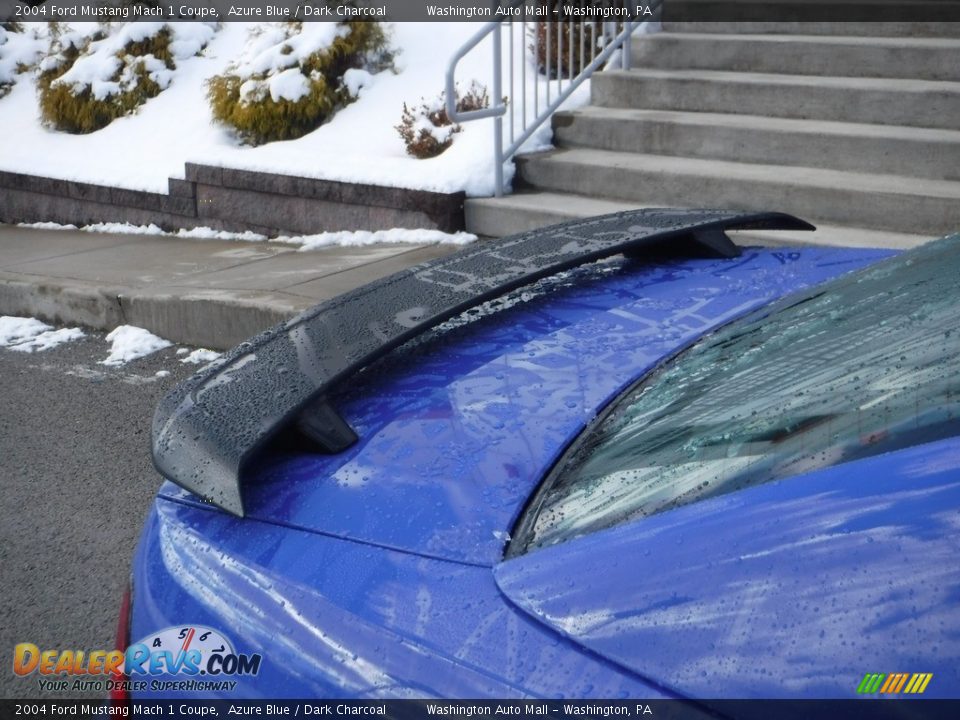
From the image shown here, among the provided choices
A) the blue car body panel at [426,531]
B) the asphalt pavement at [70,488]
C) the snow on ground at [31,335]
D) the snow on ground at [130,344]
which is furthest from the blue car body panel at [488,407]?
the snow on ground at [31,335]

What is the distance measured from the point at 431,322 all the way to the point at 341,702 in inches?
31.3

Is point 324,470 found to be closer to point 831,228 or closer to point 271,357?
point 271,357

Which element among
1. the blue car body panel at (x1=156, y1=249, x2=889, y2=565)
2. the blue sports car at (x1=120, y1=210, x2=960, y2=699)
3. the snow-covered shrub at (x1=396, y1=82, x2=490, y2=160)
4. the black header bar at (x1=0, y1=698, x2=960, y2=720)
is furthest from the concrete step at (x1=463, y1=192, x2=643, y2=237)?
the black header bar at (x1=0, y1=698, x2=960, y2=720)

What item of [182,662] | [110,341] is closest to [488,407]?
[182,662]

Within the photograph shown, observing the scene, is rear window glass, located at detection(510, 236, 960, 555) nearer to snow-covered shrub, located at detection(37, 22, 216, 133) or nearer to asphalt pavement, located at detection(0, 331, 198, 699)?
asphalt pavement, located at detection(0, 331, 198, 699)

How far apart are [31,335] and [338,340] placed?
15.1ft

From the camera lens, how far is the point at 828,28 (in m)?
6.82

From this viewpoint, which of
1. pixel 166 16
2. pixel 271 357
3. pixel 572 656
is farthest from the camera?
pixel 166 16

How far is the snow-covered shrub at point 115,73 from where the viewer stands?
9406 mm

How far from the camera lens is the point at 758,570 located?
3.51 feet

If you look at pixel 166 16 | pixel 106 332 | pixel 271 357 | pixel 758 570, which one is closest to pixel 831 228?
pixel 106 332

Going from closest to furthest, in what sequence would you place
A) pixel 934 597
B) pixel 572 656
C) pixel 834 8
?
pixel 934 597, pixel 572 656, pixel 834 8

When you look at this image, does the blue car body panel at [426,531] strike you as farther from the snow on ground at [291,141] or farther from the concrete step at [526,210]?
the snow on ground at [291,141]

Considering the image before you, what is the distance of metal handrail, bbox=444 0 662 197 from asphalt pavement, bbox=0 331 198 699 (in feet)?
7.50
